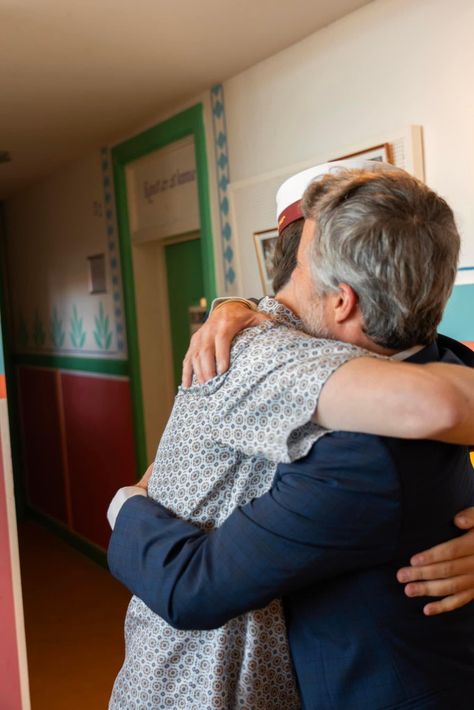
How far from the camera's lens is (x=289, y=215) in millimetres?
1131

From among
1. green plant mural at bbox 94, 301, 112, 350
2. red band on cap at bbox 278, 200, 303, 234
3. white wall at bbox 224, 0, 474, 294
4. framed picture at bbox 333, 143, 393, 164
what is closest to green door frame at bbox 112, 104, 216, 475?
white wall at bbox 224, 0, 474, 294

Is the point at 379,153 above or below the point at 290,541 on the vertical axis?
above

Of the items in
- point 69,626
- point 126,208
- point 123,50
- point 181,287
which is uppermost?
point 123,50

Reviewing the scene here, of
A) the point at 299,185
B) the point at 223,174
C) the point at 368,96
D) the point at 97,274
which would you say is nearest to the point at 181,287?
the point at 97,274

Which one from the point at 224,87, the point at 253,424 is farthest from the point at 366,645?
the point at 224,87

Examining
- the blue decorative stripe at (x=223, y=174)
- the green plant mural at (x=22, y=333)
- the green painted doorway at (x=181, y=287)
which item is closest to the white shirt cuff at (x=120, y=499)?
the blue decorative stripe at (x=223, y=174)

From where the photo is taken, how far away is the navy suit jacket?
0.80m

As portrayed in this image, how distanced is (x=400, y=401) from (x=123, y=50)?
2385 mm

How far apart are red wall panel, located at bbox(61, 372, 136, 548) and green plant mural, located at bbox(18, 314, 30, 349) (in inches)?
32.9

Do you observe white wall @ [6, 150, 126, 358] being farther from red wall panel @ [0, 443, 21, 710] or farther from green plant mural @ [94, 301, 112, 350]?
red wall panel @ [0, 443, 21, 710]

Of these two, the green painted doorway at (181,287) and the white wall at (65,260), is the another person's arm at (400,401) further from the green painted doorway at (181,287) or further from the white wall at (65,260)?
the white wall at (65,260)

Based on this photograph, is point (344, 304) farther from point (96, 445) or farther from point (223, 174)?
point (96, 445)

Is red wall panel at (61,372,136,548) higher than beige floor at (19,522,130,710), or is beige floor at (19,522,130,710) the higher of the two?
red wall panel at (61,372,136,548)

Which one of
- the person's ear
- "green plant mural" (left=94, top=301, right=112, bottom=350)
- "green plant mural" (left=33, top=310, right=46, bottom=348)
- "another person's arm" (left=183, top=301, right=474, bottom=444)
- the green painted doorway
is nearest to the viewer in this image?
"another person's arm" (left=183, top=301, right=474, bottom=444)
